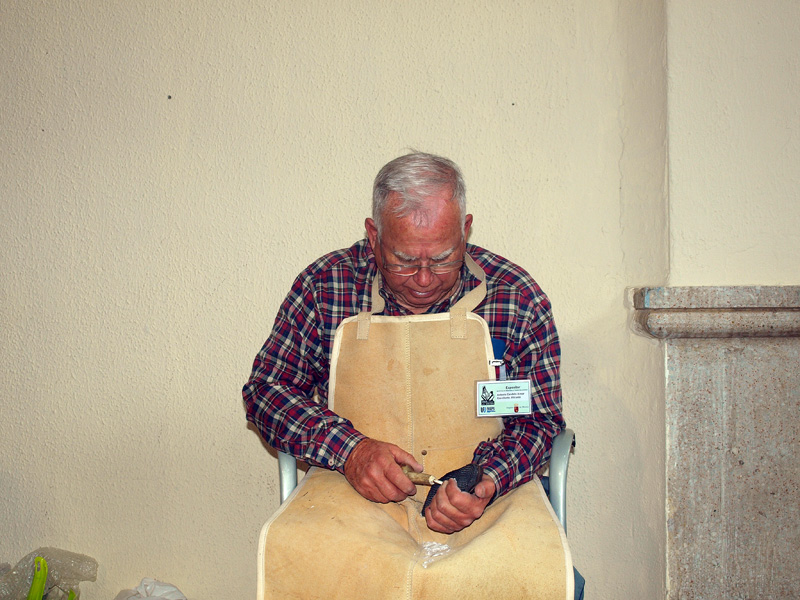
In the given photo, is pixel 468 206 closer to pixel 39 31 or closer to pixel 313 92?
pixel 313 92

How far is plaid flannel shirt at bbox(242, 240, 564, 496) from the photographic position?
1695mm

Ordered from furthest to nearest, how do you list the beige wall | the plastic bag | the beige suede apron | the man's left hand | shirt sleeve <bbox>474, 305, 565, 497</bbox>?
1. the plastic bag
2. the beige wall
3. shirt sleeve <bbox>474, 305, 565, 497</bbox>
4. the man's left hand
5. the beige suede apron

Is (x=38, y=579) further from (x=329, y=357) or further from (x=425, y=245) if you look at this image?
(x=425, y=245)

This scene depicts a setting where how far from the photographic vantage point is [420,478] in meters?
1.62

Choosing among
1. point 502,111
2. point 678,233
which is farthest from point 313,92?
point 678,233

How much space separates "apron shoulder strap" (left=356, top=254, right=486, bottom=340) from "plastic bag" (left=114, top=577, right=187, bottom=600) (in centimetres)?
130

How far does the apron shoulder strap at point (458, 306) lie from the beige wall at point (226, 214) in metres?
0.43

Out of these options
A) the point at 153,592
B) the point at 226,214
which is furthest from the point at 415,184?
the point at 153,592

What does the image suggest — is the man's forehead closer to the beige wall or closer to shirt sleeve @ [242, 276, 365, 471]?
shirt sleeve @ [242, 276, 365, 471]

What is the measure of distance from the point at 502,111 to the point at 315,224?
0.75m

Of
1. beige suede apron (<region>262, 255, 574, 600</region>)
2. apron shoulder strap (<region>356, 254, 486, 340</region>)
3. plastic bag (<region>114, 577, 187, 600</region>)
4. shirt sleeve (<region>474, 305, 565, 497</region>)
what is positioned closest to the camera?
beige suede apron (<region>262, 255, 574, 600</region>)

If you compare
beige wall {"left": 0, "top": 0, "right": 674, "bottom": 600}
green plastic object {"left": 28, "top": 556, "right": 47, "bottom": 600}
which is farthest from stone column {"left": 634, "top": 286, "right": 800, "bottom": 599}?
green plastic object {"left": 28, "top": 556, "right": 47, "bottom": 600}

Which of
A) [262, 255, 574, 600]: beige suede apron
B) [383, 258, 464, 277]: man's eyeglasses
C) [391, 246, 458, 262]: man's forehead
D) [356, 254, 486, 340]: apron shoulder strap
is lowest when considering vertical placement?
[262, 255, 574, 600]: beige suede apron

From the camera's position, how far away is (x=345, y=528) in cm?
148
